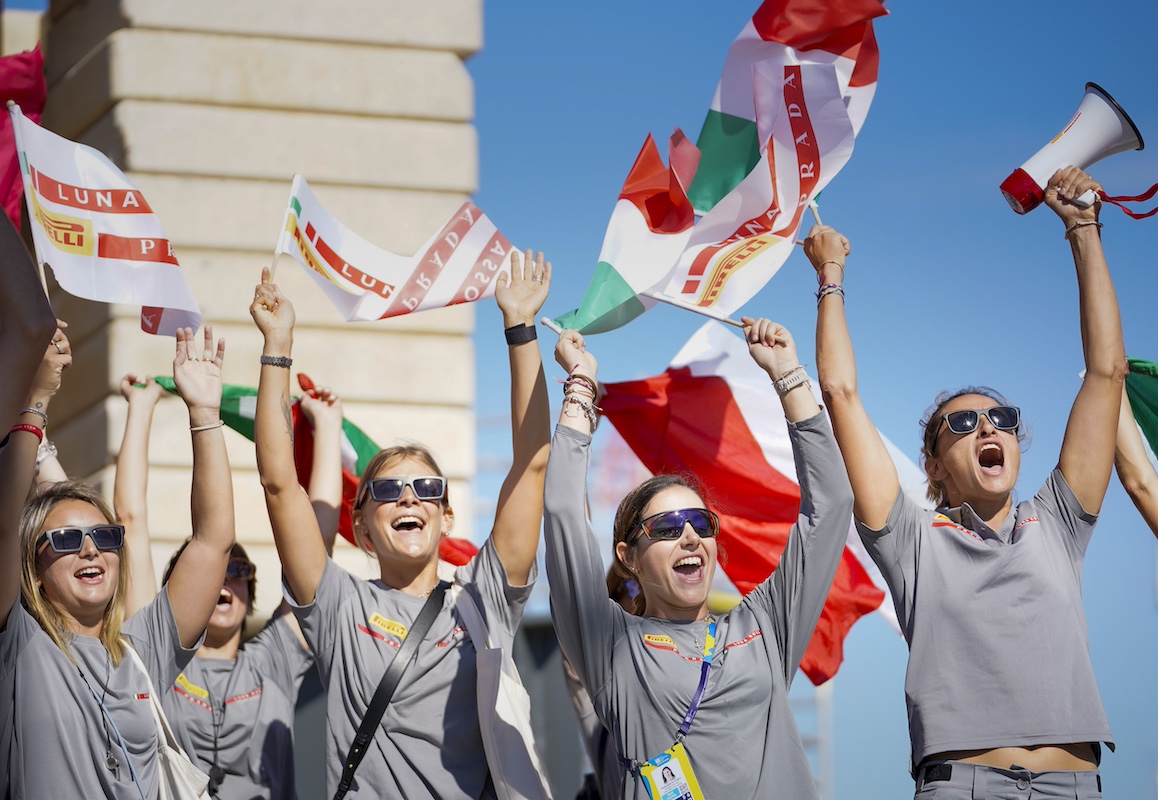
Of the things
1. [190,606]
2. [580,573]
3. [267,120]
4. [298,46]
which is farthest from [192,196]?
[580,573]

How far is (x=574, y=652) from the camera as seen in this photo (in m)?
3.72

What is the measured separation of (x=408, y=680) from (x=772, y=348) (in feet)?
4.87

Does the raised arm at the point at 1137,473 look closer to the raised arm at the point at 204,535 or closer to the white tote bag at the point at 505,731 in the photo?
the white tote bag at the point at 505,731

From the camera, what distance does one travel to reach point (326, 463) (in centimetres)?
530

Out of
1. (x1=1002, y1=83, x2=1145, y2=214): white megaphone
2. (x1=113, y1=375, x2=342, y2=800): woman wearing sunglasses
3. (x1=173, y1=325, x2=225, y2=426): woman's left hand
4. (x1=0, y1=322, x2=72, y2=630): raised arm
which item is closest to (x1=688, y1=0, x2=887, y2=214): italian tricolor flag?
(x1=1002, y1=83, x2=1145, y2=214): white megaphone

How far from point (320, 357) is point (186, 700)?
11.9 ft

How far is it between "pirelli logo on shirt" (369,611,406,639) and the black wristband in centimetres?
94

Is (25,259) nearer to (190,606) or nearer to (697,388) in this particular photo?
(190,606)

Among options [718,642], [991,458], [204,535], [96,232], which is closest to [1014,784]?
[718,642]

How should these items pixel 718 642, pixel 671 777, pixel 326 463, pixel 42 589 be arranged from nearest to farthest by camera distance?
pixel 671 777
pixel 718 642
pixel 42 589
pixel 326 463

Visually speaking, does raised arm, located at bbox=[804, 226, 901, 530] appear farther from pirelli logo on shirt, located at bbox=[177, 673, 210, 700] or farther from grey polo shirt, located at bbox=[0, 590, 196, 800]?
pirelli logo on shirt, located at bbox=[177, 673, 210, 700]

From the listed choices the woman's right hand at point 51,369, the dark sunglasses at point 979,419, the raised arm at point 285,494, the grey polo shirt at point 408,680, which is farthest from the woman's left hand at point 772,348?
the woman's right hand at point 51,369

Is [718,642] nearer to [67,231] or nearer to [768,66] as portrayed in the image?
[768,66]

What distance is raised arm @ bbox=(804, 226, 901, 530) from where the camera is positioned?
12.5 feet
